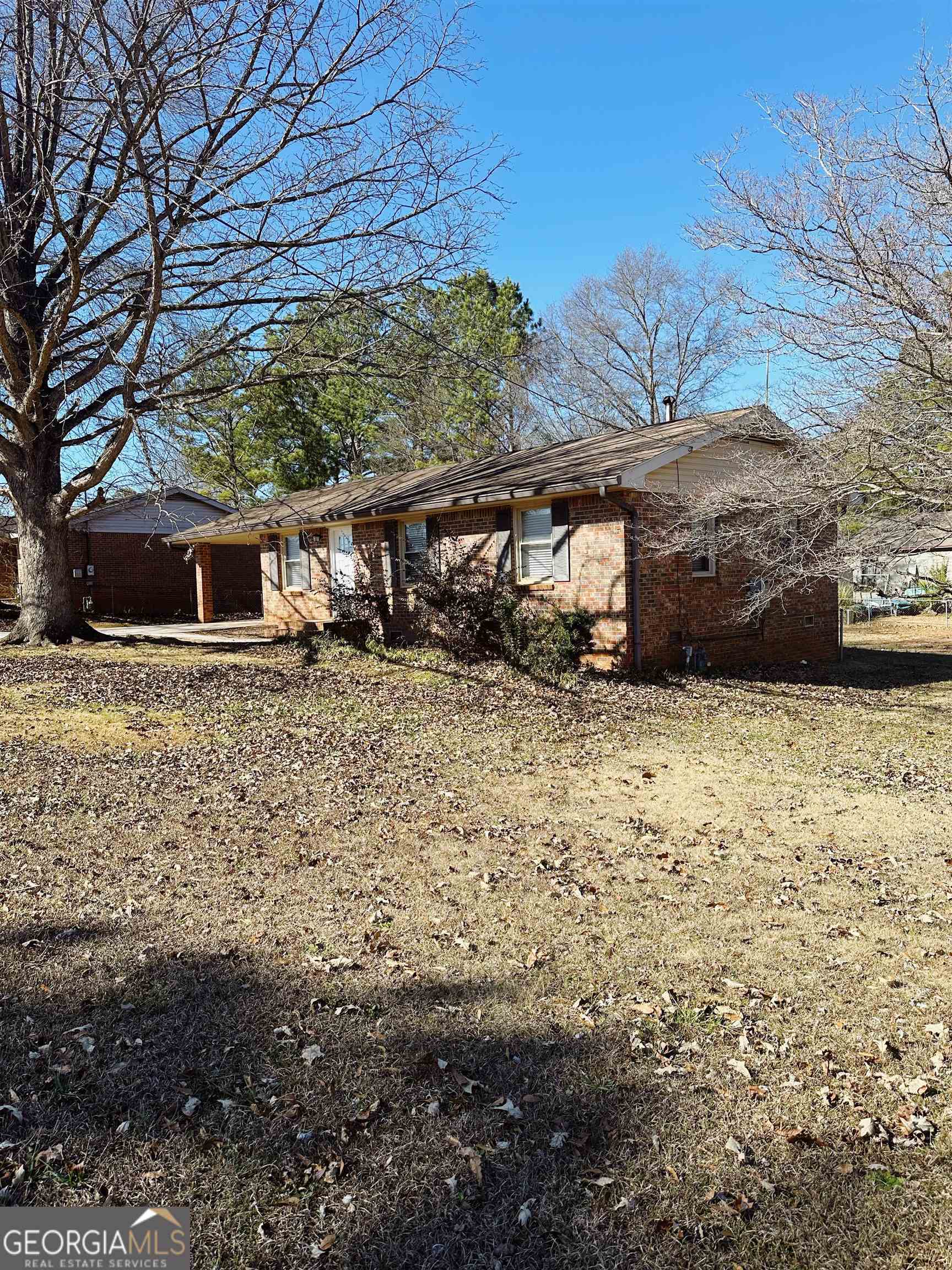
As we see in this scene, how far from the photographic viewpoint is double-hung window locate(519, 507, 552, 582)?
14.9 meters

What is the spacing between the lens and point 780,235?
1013 cm

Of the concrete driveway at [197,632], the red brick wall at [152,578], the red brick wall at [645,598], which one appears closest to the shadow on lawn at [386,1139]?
the red brick wall at [645,598]

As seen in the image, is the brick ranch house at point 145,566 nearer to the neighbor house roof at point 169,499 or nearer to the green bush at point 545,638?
the neighbor house roof at point 169,499

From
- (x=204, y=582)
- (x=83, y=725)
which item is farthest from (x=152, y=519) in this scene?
(x=83, y=725)

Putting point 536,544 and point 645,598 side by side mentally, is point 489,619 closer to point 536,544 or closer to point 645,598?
point 536,544

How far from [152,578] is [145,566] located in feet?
1.38

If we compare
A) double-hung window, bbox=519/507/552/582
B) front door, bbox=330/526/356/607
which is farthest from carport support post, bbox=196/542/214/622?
double-hung window, bbox=519/507/552/582

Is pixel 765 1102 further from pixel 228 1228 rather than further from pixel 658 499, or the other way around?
pixel 658 499

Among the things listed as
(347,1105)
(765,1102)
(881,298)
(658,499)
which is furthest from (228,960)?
(658,499)

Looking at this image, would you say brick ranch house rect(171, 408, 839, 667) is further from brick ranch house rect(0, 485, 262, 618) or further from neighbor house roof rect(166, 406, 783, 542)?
brick ranch house rect(0, 485, 262, 618)

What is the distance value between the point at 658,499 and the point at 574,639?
2.66 meters

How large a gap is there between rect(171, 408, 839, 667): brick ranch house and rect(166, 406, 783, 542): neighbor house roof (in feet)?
0.13

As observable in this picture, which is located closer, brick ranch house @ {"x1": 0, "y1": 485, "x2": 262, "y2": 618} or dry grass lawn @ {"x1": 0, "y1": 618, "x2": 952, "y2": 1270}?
dry grass lawn @ {"x1": 0, "y1": 618, "x2": 952, "y2": 1270}

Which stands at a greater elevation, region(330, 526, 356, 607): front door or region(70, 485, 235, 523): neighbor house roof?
region(70, 485, 235, 523): neighbor house roof
